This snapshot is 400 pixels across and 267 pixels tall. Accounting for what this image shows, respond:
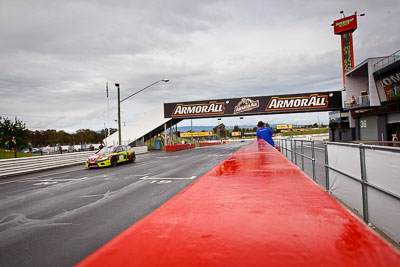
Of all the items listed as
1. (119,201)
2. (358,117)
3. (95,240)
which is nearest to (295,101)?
(358,117)

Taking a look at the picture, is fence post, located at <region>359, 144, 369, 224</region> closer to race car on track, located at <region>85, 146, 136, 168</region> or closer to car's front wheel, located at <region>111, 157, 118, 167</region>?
race car on track, located at <region>85, 146, 136, 168</region>

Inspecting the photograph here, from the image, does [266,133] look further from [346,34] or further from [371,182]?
[346,34]

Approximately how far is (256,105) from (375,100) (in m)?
13.4

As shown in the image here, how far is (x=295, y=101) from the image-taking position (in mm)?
33031

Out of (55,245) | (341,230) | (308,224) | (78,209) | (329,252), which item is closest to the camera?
(329,252)

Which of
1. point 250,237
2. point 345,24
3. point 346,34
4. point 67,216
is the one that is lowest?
point 67,216

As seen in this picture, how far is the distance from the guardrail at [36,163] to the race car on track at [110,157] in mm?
3152

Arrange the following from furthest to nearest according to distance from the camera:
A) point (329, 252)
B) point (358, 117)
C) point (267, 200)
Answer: point (358, 117) → point (267, 200) → point (329, 252)

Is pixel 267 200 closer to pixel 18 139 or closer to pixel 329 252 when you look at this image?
pixel 329 252

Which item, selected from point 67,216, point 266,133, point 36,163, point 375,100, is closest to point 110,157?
point 36,163

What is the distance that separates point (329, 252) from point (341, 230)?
0.25 meters

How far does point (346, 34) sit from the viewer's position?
4075cm

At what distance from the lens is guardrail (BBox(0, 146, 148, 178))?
43.2 ft

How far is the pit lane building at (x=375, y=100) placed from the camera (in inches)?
1003
